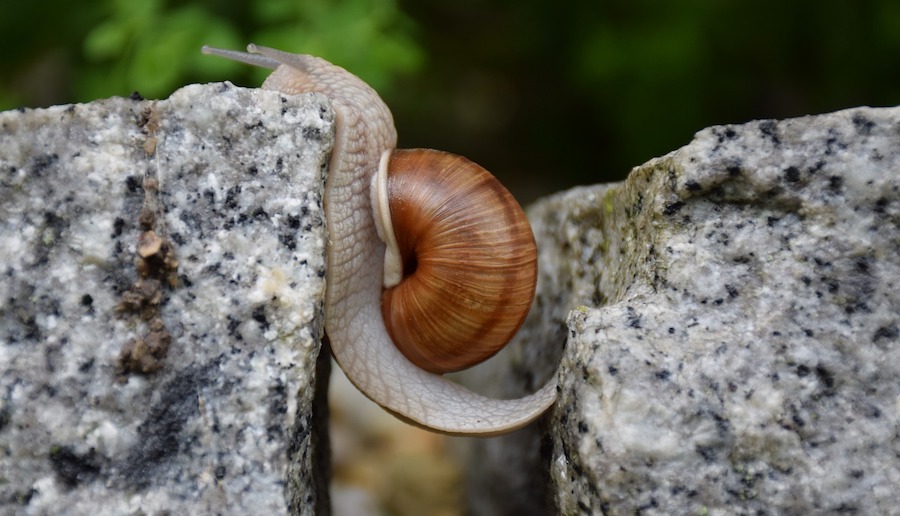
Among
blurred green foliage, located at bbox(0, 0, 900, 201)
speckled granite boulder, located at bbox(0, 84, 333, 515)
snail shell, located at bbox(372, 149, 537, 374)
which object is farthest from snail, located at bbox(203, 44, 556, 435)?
blurred green foliage, located at bbox(0, 0, 900, 201)

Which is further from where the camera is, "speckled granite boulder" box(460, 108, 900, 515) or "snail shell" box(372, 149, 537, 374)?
"snail shell" box(372, 149, 537, 374)

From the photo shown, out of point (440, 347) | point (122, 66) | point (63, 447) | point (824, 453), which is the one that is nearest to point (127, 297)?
point (63, 447)

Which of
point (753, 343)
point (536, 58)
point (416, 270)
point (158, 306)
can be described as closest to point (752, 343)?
point (753, 343)

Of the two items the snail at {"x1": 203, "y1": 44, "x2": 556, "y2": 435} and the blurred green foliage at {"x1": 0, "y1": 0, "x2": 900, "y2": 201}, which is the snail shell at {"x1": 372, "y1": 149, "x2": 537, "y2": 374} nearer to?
the snail at {"x1": 203, "y1": 44, "x2": 556, "y2": 435}

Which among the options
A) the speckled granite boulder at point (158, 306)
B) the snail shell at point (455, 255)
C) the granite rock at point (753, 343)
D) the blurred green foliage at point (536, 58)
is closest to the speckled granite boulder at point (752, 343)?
the granite rock at point (753, 343)

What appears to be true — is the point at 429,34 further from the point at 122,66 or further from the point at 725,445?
the point at 725,445

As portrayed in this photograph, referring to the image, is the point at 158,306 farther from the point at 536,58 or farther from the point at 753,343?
the point at 536,58

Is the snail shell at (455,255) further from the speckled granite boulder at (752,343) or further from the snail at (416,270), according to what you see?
the speckled granite boulder at (752,343)
